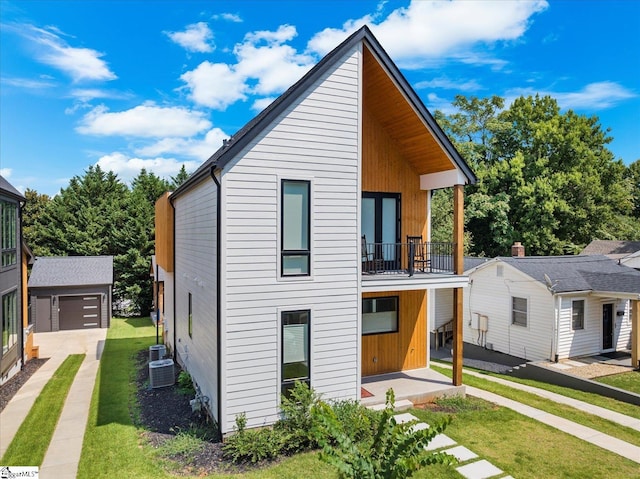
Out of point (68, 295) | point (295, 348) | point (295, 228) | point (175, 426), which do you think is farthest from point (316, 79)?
point (68, 295)

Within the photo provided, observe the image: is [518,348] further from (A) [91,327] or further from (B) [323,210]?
(A) [91,327]

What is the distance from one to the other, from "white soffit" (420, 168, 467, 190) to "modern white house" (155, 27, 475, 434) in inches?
2.2

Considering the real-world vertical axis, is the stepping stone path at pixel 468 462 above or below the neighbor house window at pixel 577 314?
below

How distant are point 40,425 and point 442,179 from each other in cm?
1240

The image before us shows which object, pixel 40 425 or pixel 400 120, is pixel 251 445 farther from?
pixel 400 120

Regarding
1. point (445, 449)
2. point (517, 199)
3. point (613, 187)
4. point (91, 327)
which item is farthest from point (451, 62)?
point (91, 327)

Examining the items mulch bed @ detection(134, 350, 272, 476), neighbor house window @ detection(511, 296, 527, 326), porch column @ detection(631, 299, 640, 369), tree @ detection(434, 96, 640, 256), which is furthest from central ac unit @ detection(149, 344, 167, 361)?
tree @ detection(434, 96, 640, 256)

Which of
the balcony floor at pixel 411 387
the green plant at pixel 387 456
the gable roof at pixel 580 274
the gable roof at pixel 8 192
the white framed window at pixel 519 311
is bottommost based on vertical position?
the balcony floor at pixel 411 387

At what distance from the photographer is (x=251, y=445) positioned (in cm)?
756

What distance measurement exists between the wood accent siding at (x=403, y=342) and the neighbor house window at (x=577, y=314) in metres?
7.65

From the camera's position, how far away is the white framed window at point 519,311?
16.6 m

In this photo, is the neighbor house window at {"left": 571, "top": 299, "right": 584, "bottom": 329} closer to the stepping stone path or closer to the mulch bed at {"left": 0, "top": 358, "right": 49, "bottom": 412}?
the stepping stone path

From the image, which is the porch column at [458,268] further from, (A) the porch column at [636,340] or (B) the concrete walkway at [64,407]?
(B) the concrete walkway at [64,407]

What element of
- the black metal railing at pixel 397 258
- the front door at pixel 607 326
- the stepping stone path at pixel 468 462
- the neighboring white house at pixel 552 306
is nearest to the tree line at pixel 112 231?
the black metal railing at pixel 397 258
